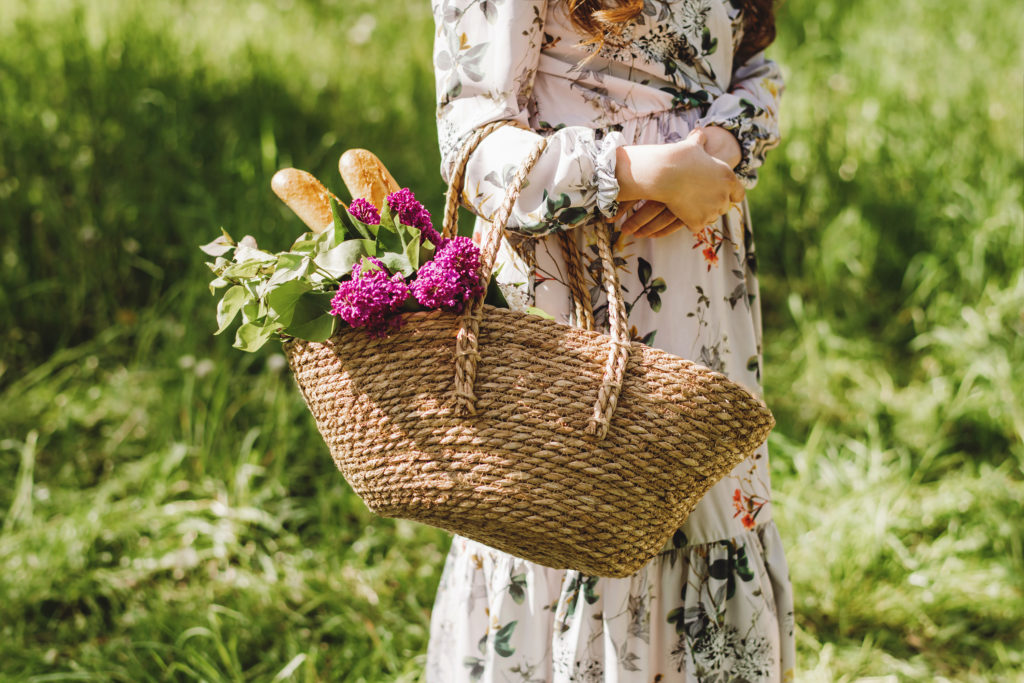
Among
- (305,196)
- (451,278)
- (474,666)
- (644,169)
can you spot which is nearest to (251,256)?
(305,196)

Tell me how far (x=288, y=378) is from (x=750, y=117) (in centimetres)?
164

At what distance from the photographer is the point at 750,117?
1.19 meters

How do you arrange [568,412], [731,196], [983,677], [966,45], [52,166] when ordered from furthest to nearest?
[966,45] → [52,166] → [983,677] → [731,196] → [568,412]

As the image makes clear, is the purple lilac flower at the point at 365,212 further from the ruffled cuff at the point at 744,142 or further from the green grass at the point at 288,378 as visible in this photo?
the green grass at the point at 288,378

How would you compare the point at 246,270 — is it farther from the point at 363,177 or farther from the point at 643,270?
the point at 643,270

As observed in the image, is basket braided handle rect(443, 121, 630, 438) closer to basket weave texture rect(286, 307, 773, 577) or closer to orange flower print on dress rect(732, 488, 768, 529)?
basket weave texture rect(286, 307, 773, 577)

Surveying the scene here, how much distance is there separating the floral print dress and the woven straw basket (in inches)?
4.7

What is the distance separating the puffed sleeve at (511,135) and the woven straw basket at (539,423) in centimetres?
5

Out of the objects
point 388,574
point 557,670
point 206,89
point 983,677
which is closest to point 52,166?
point 206,89

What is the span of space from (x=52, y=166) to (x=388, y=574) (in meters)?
1.77

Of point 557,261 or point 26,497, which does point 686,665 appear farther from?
point 26,497

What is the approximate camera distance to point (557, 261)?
→ 3.79ft

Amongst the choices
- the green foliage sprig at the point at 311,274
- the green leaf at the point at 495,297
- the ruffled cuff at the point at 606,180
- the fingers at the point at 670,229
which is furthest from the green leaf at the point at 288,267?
the fingers at the point at 670,229

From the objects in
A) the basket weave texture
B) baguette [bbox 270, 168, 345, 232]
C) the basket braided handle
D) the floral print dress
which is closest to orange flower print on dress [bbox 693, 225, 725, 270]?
the floral print dress
